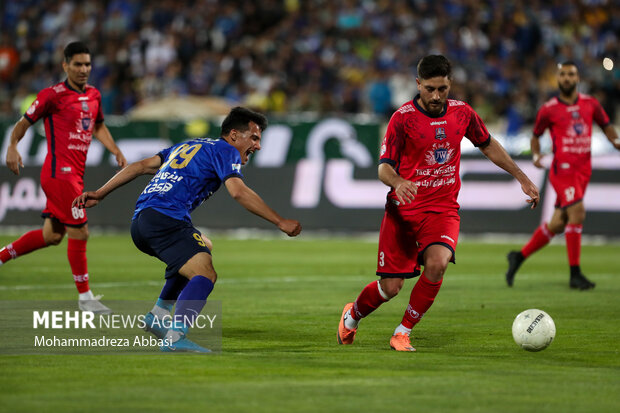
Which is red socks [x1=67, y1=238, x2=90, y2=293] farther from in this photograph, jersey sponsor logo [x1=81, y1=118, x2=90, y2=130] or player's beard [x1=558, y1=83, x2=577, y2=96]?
Result: player's beard [x1=558, y1=83, x2=577, y2=96]

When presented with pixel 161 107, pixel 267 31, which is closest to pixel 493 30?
pixel 267 31

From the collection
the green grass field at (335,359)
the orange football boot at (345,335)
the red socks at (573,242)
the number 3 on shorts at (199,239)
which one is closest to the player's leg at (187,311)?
the green grass field at (335,359)

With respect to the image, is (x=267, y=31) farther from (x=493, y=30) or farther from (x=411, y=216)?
(x=411, y=216)

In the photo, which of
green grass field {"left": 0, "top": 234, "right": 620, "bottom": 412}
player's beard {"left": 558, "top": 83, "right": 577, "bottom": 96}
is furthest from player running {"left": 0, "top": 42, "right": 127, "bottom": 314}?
player's beard {"left": 558, "top": 83, "right": 577, "bottom": 96}

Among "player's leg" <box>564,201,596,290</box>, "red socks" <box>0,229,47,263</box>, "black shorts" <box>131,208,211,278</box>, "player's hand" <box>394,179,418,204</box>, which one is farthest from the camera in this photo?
"player's leg" <box>564,201,596,290</box>

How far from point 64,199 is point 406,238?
3896 mm

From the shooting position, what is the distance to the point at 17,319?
31.2ft

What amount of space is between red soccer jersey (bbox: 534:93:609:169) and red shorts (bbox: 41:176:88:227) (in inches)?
237

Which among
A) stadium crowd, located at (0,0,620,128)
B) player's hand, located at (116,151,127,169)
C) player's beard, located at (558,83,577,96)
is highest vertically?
stadium crowd, located at (0,0,620,128)

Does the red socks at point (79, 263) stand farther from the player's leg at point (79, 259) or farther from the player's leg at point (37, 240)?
the player's leg at point (37, 240)

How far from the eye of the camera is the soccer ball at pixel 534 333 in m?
7.89

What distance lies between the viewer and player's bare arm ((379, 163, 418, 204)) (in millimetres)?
7555

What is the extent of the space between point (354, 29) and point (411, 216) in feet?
69.1

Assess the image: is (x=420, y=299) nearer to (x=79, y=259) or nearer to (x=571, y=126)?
(x=79, y=259)
